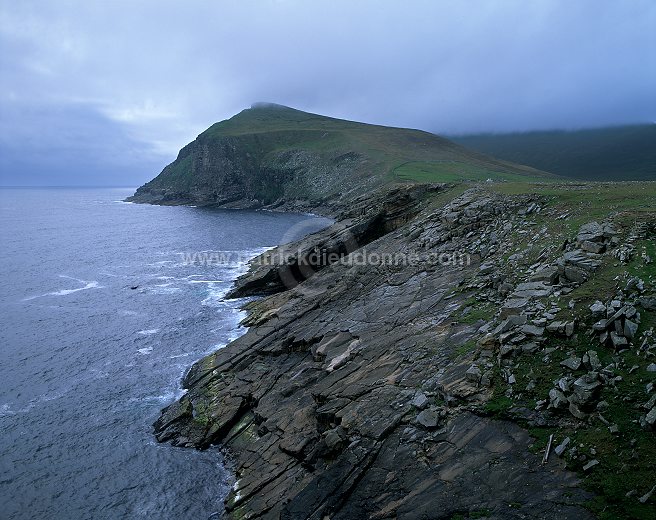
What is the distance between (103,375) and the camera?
42250 millimetres

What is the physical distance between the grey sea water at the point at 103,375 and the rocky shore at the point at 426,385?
2.98 metres

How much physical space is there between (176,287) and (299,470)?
52.9 m

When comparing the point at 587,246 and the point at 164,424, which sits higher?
the point at 587,246

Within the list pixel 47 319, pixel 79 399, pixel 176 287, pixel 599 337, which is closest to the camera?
pixel 599 337

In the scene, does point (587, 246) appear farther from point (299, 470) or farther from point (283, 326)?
point (283, 326)

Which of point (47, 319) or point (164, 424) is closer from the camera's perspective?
point (164, 424)

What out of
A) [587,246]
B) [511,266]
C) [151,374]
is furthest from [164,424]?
[587,246]

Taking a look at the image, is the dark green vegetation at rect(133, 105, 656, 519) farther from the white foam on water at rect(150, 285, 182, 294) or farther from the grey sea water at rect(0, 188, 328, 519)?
the white foam on water at rect(150, 285, 182, 294)

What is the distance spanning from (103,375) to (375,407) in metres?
32.4

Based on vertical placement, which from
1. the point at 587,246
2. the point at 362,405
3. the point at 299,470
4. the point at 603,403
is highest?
the point at 587,246

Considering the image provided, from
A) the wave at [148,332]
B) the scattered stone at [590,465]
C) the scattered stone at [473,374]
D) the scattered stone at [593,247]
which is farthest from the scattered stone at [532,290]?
the wave at [148,332]

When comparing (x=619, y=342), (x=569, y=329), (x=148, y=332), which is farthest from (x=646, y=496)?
(x=148, y=332)

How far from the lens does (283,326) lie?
141 ft

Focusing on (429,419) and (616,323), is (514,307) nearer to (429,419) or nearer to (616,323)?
(616,323)
